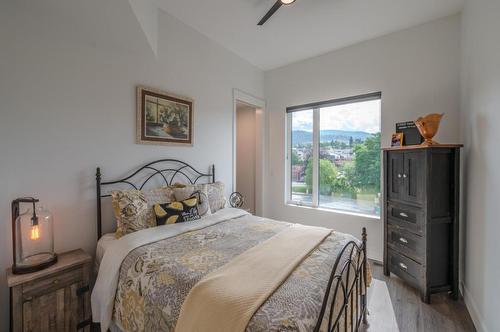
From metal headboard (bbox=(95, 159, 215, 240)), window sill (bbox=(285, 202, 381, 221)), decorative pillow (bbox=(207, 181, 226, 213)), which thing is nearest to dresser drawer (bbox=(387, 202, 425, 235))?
window sill (bbox=(285, 202, 381, 221))

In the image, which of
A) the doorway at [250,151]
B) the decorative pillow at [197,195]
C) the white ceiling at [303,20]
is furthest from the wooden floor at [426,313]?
the white ceiling at [303,20]

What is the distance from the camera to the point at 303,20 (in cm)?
265

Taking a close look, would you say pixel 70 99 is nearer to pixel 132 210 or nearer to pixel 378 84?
pixel 132 210

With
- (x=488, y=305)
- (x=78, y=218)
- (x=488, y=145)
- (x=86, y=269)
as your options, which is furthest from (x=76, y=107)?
(x=488, y=305)

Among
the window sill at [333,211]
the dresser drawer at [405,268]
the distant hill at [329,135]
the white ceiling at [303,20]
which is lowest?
the dresser drawer at [405,268]

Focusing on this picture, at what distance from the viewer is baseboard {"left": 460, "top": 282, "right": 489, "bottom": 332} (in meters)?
1.78

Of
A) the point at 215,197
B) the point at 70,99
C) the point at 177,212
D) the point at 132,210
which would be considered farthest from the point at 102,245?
the point at 70,99

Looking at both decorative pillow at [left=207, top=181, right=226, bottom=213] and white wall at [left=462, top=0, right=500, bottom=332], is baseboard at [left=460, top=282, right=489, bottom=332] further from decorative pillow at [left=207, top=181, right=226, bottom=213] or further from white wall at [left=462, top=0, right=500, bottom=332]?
decorative pillow at [left=207, top=181, right=226, bottom=213]

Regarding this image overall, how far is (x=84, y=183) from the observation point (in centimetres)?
203

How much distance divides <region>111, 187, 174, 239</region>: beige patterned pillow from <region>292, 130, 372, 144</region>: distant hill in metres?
2.63

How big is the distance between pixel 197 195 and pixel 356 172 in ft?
7.61

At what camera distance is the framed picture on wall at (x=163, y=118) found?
2424mm

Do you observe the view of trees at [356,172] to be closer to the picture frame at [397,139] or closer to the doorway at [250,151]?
the picture frame at [397,139]

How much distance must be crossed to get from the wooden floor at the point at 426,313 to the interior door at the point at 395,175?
1.01 metres
